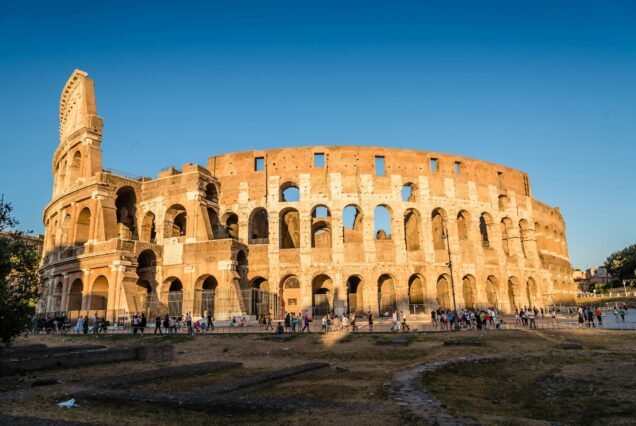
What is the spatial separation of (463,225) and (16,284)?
33416mm

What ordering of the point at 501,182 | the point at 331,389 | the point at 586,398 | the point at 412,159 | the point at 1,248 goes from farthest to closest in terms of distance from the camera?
1. the point at 501,182
2. the point at 412,159
3. the point at 1,248
4. the point at 331,389
5. the point at 586,398

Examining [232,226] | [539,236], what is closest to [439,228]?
[539,236]

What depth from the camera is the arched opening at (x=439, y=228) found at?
35487 mm

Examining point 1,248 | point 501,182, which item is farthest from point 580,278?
point 1,248

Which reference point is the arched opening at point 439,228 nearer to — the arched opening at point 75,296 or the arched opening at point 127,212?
the arched opening at point 127,212

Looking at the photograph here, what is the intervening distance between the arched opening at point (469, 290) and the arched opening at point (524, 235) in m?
7.99

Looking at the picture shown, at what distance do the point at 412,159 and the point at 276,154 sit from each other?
35.5ft

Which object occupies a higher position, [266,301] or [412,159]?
[412,159]

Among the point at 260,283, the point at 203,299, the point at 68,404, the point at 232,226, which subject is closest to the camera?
the point at 68,404

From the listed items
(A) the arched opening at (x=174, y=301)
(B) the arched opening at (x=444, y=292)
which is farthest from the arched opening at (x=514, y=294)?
(A) the arched opening at (x=174, y=301)

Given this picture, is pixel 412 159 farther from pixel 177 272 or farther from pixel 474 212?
pixel 177 272

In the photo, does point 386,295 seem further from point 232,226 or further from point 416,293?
point 232,226

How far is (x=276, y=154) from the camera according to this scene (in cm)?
3419

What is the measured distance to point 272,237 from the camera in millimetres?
32406
